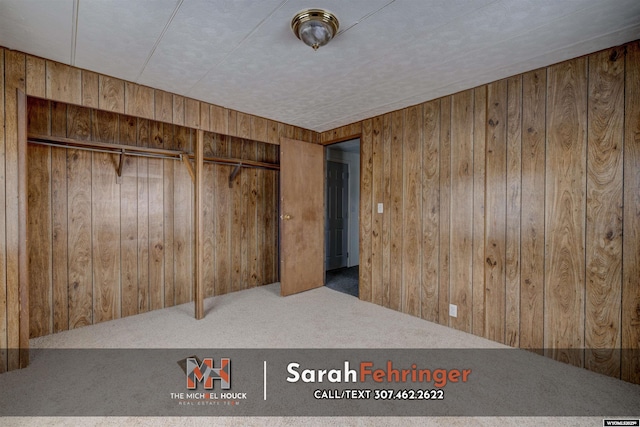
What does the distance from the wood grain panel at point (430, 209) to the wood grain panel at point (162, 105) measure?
253 centimetres

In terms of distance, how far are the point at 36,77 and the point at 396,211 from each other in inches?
131

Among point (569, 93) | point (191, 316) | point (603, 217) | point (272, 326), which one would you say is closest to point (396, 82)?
point (569, 93)

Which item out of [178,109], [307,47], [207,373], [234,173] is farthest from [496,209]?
[178,109]

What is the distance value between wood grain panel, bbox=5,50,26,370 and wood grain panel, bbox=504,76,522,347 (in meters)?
3.76

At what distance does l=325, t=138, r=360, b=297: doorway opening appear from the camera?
A: 17.4ft

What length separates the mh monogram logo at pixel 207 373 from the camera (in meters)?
1.94

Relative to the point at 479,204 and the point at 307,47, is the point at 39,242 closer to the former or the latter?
the point at 307,47

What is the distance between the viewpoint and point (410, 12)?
1.62 m

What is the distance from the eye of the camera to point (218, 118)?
3.16 m

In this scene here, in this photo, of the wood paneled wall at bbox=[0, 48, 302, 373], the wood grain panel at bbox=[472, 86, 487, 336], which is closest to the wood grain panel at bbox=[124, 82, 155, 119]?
the wood paneled wall at bbox=[0, 48, 302, 373]

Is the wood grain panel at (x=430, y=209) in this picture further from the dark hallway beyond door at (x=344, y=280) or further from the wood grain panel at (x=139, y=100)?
the wood grain panel at (x=139, y=100)

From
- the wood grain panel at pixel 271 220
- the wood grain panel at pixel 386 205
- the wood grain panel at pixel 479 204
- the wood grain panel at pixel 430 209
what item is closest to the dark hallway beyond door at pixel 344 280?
the wood grain panel at pixel 386 205

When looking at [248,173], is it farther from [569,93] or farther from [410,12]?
[569,93]

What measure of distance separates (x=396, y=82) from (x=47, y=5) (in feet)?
7.69
